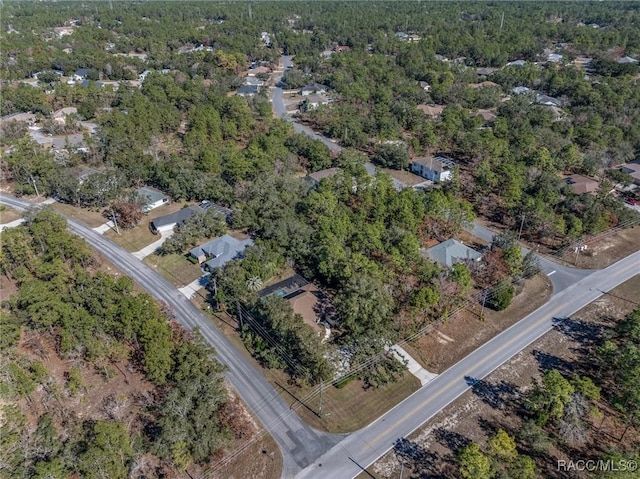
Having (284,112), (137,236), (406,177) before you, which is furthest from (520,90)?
(137,236)

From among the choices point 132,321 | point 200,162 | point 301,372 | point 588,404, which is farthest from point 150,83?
point 588,404

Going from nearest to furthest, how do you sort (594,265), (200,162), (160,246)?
(594,265) → (160,246) → (200,162)

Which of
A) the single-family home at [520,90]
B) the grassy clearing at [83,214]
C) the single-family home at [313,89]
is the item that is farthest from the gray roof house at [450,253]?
the single-family home at [313,89]

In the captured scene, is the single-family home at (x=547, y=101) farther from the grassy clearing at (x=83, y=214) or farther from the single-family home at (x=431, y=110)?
the grassy clearing at (x=83, y=214)

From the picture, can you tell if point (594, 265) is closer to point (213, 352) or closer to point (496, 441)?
point (496, 441)

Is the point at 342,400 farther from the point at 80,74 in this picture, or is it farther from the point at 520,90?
the point at 80,74

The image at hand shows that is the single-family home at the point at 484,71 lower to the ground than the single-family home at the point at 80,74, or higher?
lower
